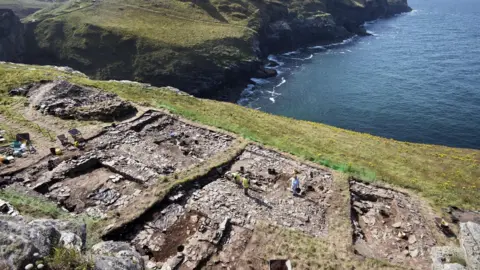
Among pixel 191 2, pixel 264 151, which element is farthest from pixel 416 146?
pixel 191 2

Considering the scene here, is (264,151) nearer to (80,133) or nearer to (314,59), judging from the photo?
(80,133)

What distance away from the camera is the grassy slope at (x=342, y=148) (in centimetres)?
3156

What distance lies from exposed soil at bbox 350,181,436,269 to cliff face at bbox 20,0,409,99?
63941 mm

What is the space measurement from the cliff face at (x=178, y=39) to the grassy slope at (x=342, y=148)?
42793mm

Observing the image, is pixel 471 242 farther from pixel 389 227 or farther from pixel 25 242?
pixel 25 242

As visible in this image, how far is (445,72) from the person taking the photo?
93062 mm

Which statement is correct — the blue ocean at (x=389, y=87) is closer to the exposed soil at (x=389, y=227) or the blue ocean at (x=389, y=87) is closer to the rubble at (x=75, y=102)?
the exposed soil at (x=389, y=227)

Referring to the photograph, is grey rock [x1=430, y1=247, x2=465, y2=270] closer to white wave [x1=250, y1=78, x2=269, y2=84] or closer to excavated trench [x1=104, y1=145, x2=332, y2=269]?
excavated trench [x1=104, y1=145, x2=332, y2=269]

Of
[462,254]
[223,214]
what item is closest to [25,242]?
[223,214]

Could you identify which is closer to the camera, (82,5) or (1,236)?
(1,236)

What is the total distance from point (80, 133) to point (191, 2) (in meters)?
117

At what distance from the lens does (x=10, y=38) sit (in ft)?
335

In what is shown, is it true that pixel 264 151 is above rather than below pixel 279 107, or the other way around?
above

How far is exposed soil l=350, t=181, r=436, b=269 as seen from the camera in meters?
21.6
